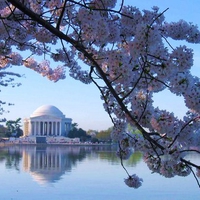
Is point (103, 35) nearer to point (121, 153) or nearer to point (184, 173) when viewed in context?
point (121, 153)

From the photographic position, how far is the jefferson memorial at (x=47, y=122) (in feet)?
294

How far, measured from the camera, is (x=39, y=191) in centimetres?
1479

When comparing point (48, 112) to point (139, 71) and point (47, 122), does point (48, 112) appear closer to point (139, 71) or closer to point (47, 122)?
point (47, 122)

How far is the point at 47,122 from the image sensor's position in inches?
3556

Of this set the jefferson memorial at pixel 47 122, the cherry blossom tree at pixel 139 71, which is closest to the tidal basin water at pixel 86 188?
the cherry blossom tree at pixel 139 71

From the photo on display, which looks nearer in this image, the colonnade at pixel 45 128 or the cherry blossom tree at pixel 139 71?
the cherry blossom tree at pixel 139 71

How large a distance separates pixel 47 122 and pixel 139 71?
290 feet

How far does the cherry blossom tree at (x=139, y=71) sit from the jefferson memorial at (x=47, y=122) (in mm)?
86455

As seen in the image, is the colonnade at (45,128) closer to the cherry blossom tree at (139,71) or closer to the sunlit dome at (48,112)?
the sunlit dome at (48,112)

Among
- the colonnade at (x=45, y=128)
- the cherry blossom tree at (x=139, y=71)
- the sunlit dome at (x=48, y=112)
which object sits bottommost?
the cherry blossom tree at (x=139, y=71)

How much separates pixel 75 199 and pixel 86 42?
10.7 m

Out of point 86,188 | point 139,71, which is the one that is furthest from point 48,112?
point 139,71

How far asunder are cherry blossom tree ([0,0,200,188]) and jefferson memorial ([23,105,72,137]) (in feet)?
284

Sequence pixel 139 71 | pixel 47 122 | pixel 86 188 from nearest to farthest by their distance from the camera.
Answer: pixel 139 71 < pixel 86 188 < pixel 47 122
